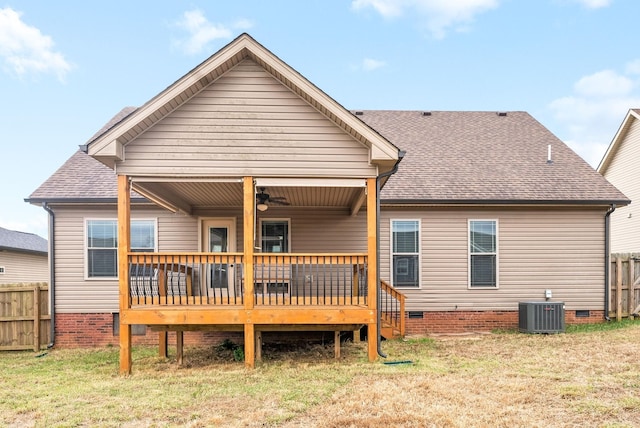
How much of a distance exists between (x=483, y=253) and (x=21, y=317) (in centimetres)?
1050

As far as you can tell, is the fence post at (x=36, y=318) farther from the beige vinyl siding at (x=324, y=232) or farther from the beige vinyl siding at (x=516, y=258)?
the beige vinyl siding at (x=516, y=258)

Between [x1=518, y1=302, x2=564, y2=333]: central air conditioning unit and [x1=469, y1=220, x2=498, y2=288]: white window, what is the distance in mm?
971

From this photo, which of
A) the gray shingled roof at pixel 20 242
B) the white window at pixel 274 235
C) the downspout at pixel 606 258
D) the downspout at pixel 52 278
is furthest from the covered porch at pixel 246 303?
the gray shingled roof at pixel 20 242

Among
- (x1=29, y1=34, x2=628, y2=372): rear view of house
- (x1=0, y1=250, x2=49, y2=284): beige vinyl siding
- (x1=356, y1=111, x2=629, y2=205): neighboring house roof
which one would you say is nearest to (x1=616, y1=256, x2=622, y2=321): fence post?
(x1=29, y1=34, x2=628, y2=372): rear view of house

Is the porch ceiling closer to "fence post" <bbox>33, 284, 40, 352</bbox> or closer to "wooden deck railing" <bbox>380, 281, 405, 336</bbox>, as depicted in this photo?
"wooden deck railing" <bbox>380, 281, 405, 336</bbox>

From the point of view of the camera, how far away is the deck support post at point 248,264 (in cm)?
722

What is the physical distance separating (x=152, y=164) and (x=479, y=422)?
5872 mm

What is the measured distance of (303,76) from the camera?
23.3ft

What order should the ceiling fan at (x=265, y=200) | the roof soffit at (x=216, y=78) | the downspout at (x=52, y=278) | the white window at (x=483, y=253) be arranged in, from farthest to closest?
the white window at (x=483, y=253) < the downspout at (x=52, y=278) < the ceiling fan at (x=265, y=200) < the roof soffit at (x=216, y=78)

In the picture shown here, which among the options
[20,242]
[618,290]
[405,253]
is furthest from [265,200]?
[20,242]

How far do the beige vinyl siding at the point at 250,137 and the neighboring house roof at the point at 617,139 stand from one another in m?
12.3

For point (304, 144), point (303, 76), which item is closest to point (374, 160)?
point (304, 144)

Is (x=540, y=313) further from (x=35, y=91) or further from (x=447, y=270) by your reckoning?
(x=35, y=91)

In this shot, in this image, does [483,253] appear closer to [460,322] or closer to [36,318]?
[460,322]
